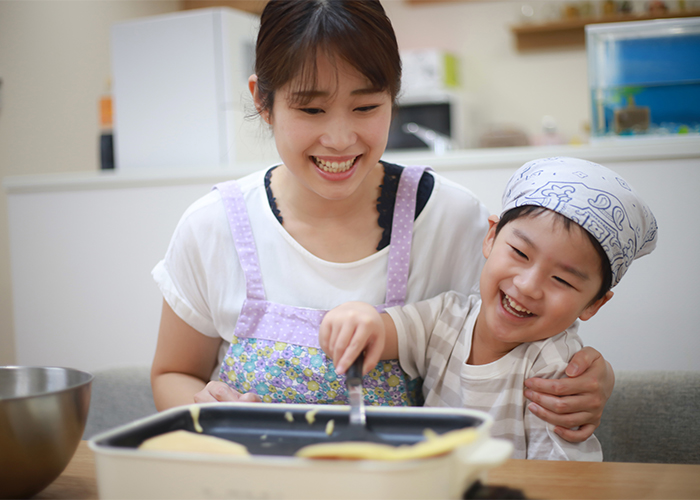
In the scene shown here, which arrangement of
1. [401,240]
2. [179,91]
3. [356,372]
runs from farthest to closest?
[179,91]
[401,240]
[356,372]

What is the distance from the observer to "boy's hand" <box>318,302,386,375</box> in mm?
747

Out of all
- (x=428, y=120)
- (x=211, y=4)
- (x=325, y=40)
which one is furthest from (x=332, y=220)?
(x=211, y=4)

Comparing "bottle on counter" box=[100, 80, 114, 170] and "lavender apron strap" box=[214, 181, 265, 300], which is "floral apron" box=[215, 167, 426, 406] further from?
"bottle on counter" box=[100, 80, 114, 170]

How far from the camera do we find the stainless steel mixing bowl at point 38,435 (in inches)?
22.8

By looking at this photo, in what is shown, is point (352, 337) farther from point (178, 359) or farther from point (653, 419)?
point (653, 419)

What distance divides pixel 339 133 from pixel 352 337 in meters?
0.33

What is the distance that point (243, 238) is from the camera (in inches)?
43.8

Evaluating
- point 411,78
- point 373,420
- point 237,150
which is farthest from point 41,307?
point 411,78

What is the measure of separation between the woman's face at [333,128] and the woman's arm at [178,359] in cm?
35

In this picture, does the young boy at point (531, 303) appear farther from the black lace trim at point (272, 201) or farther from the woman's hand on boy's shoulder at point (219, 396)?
the black lace trim at point (272, 201)

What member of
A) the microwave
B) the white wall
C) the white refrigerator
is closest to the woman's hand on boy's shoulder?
the white refrigerator

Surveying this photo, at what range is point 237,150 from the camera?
2.44 m

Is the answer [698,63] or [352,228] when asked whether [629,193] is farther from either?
[698,63]

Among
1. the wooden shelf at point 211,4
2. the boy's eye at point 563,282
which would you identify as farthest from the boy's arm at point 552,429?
the wooden shelf at point 211,4
